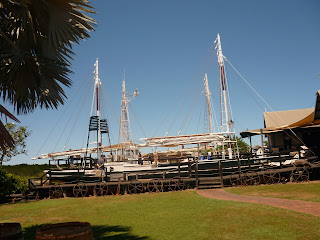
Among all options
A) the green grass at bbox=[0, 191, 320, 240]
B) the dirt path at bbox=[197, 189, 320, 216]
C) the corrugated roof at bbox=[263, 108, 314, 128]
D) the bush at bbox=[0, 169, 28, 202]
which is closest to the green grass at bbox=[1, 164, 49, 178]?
the bush at bbox=[0, 169, 28, 202]

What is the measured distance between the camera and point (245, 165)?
21.2m

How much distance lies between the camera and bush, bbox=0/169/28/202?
16984 mm

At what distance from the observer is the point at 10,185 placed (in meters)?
17.9

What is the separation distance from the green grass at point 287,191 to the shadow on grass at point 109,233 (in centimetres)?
800

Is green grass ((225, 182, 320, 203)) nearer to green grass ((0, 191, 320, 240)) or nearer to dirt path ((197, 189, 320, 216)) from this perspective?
dirt path ((197, 189, 320, 216))

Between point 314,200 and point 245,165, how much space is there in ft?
29.6

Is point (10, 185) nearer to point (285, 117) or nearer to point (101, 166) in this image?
point (101, 166)

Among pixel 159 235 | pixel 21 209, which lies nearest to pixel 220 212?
pixel 159 235

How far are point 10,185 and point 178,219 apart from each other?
1246 cm

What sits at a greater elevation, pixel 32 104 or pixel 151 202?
pixel 32 104

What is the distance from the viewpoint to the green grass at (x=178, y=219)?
8.27 metres

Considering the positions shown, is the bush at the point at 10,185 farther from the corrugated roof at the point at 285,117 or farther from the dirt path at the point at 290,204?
the corrugated roof at the point at 285,117

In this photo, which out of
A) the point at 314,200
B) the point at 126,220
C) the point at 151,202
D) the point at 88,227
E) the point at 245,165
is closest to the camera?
the point at 88,227

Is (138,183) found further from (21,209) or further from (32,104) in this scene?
(32,104)
